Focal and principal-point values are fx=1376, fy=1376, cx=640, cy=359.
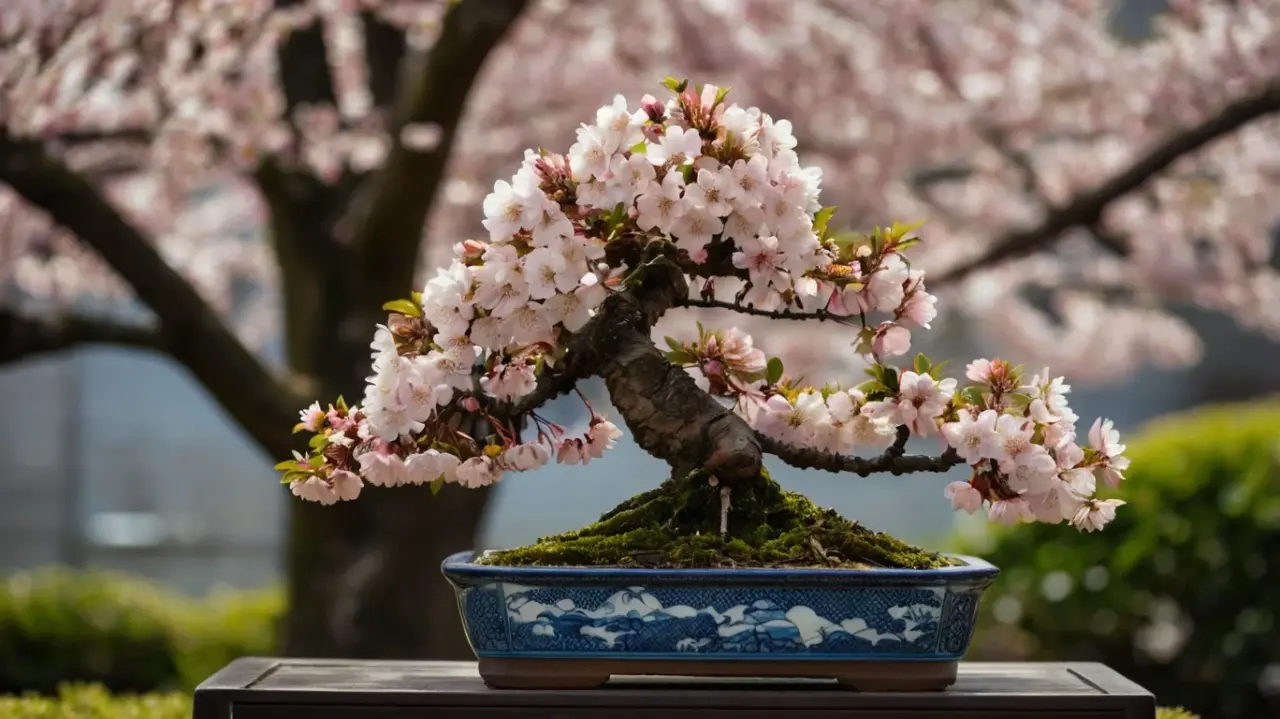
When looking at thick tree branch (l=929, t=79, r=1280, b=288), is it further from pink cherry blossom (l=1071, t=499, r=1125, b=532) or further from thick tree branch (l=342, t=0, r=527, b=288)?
pink cherry blossom (l=1071, t=499, r=1125, b=532)

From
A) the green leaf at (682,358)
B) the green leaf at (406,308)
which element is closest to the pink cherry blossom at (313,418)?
the green leaf at (406,308)

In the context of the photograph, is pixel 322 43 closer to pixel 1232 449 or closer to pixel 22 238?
pixel 22 238

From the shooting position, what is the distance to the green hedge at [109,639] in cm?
607

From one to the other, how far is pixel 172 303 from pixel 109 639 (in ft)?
8.91

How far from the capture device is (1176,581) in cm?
464

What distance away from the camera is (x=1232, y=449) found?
15.6ft

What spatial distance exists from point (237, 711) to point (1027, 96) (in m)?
5.18

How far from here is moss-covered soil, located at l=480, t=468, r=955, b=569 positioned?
65.7 inches

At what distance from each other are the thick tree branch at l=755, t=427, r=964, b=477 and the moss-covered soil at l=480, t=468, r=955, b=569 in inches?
2.0

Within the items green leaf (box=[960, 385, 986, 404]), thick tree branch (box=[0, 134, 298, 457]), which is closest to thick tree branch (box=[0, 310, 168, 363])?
thick tree branch (box=[0, 134, 298, 457])

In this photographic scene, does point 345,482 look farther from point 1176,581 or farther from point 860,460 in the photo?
point 1176,581

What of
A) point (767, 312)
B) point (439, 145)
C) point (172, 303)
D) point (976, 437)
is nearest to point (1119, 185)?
point (439, 145)

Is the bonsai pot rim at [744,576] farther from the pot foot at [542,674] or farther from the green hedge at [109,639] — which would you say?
the green hedge at [109,639]

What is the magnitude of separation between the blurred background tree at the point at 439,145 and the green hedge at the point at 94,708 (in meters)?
1.51
